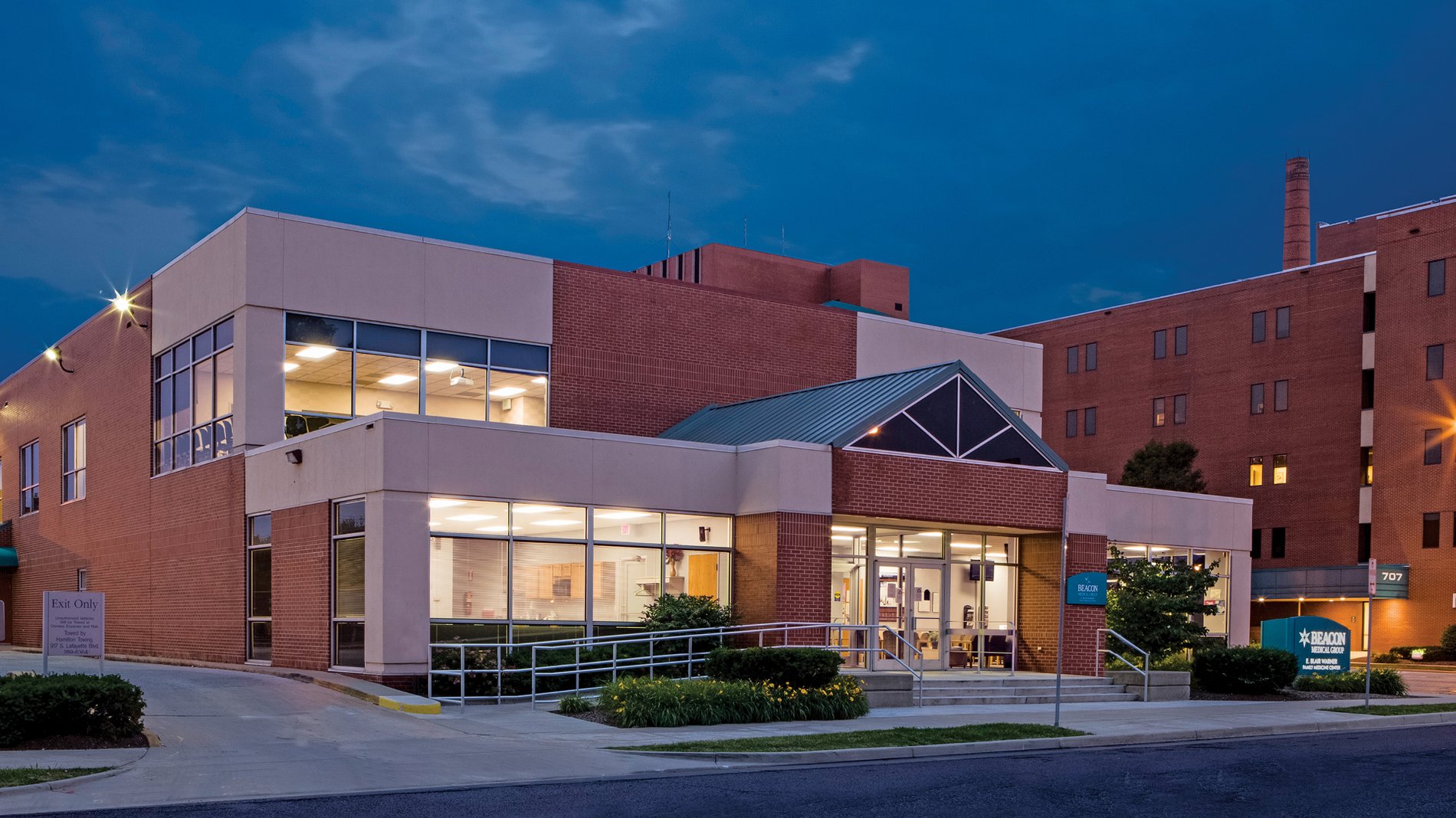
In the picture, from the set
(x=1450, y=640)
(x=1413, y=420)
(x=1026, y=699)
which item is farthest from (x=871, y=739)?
(x=1413, y=420)

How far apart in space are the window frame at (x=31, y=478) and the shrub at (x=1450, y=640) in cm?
5136

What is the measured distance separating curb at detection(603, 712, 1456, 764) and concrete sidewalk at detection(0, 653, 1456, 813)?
40 mm

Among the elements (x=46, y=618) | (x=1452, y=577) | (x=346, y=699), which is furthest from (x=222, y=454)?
(x=1452, y=577)

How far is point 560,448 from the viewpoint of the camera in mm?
24312

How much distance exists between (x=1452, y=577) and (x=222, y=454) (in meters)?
49.2

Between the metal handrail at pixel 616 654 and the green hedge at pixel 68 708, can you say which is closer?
the green hedge at pixel 68 708

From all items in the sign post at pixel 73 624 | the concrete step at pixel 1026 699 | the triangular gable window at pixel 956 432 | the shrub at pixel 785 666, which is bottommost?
the concrete step at pixel 1026 699

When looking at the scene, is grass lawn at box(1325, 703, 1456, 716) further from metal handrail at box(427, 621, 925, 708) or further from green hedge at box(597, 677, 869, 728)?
green hedge at box(597, 677, 869, 728)

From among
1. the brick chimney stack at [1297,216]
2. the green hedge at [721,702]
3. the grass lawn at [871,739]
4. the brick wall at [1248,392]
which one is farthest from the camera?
the brick chimney stack at [1297,216]

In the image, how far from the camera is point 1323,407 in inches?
2405

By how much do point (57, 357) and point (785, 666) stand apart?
2887 cm

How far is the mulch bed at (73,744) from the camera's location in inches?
577

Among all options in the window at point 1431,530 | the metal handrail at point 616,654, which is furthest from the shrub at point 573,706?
the window at point 1431,530

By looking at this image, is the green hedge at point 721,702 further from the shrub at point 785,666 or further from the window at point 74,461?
the window at point 74,461
